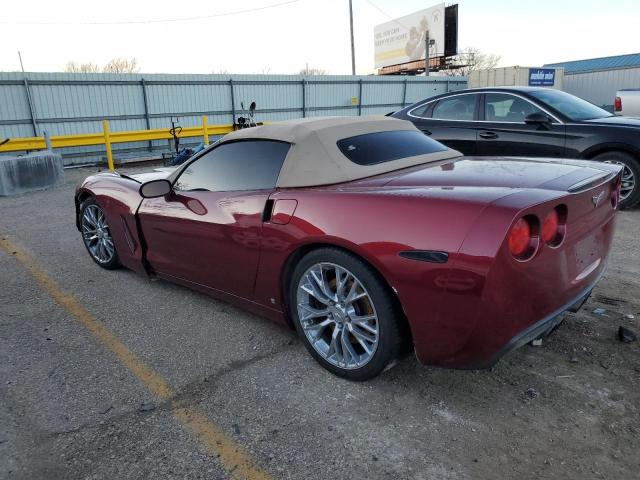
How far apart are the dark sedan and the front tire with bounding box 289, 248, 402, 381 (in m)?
4.77

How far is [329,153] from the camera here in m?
2.93

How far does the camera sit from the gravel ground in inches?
83.2

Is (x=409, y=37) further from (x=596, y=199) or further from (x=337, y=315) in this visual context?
(x=337, y=315)

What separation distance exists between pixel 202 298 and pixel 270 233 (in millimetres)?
1452

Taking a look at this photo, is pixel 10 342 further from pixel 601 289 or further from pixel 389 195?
pixel 601 289

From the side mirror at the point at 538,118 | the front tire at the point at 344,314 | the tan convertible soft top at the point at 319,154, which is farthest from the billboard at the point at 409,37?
Result: the front tire at the point at 344,314

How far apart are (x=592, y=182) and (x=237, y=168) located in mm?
2102

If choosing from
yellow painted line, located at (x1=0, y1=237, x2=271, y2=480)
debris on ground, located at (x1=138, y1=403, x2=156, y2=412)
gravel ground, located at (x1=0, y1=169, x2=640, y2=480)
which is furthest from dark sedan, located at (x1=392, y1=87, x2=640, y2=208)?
debris on ground, located at (x1=138, y1=403, x2=156, y2=412)

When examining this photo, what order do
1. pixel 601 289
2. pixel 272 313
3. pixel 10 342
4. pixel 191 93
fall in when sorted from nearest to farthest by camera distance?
1. pixel 272 313
2. pixel 10 342
3. pixel 601 289
4. pixel 191 93

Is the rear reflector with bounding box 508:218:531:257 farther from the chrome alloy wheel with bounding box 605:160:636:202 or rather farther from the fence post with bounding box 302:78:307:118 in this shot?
the fence post with bounding box 302:78:307:118

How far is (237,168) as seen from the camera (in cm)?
324

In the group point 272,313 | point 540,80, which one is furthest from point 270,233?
point 540,80

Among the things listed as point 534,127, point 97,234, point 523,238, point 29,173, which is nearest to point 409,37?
point 29,173

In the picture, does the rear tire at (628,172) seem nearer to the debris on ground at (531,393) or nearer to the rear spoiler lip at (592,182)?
the rear spoiler lip at (592,182)
